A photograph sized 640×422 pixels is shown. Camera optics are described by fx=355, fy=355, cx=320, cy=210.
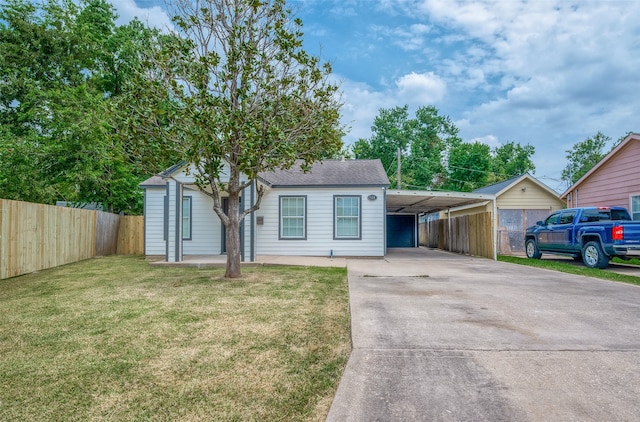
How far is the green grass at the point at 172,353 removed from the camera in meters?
2.45

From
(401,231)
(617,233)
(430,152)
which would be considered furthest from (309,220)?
(430,152)

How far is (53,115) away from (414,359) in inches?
795

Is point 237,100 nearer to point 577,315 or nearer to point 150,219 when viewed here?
point 577,315

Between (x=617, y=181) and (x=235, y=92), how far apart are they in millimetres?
13788

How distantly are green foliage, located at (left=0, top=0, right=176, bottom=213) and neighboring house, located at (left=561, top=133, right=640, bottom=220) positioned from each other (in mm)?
18582

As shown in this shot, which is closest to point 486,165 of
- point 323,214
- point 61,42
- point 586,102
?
point 586,102

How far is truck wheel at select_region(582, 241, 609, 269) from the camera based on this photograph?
31.9 feet

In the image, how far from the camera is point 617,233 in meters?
9.20

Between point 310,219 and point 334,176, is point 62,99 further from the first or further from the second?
point 334,176

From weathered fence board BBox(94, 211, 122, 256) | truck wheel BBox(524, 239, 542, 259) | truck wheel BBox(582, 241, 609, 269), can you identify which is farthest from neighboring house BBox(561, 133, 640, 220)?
weathered fence board BBox(94, 211, 122, 256)

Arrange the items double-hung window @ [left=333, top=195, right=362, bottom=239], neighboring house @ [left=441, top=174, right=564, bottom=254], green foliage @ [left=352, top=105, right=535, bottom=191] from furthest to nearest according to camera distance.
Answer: green foliage @ [left=352, top=105, right=535, bottom=191] → neighboring house @ [left=441, top=174, right=564, bottom=254] → double-hung window @ [left=333, top=195, right=362, bottom=239]

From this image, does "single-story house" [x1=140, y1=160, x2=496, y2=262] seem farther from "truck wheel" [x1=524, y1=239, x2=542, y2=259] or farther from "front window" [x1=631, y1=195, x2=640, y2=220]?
"front window" [x1=631, y1=195, x2=640, y2=220]

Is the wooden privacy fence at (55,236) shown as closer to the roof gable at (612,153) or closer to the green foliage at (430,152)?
the roof gable at (612,153)

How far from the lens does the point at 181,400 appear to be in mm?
2520
